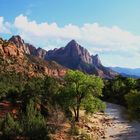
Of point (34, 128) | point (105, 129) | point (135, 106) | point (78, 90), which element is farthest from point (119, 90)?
point (34, 128)

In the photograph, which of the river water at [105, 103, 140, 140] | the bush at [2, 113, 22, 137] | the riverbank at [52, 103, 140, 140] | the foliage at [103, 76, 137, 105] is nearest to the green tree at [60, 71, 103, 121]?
the riverbank at [52, 103, 140, 140]

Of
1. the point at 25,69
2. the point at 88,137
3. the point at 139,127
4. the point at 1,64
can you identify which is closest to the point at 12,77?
the point at 1,64

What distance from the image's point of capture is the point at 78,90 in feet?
255

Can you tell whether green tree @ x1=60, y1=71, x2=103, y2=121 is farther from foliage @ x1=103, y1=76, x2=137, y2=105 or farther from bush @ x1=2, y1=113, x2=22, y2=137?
foliage @ x1=103, y1=76, x2=137, y2=105

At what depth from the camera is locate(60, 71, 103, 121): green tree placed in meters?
76.5

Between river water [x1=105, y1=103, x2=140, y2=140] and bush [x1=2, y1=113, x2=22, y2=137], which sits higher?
bush [x1=2, y1=113, x2=22, y2=137]

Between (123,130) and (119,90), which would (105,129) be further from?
(119,90)

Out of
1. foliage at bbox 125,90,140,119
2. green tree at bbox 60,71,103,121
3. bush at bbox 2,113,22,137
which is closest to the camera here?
bush at bbox 2,113,22,137

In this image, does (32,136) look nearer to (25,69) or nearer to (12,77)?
(12,77)

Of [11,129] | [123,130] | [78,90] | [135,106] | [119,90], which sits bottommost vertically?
[123,130]

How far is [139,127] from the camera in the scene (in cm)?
7694

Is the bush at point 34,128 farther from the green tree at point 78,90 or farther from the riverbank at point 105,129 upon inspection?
the green tree at point 78,90

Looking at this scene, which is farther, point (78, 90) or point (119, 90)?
point (119, 90)

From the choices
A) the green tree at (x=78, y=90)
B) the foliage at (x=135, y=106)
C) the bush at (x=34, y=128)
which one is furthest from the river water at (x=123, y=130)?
the bush at (x=34, y=128)
